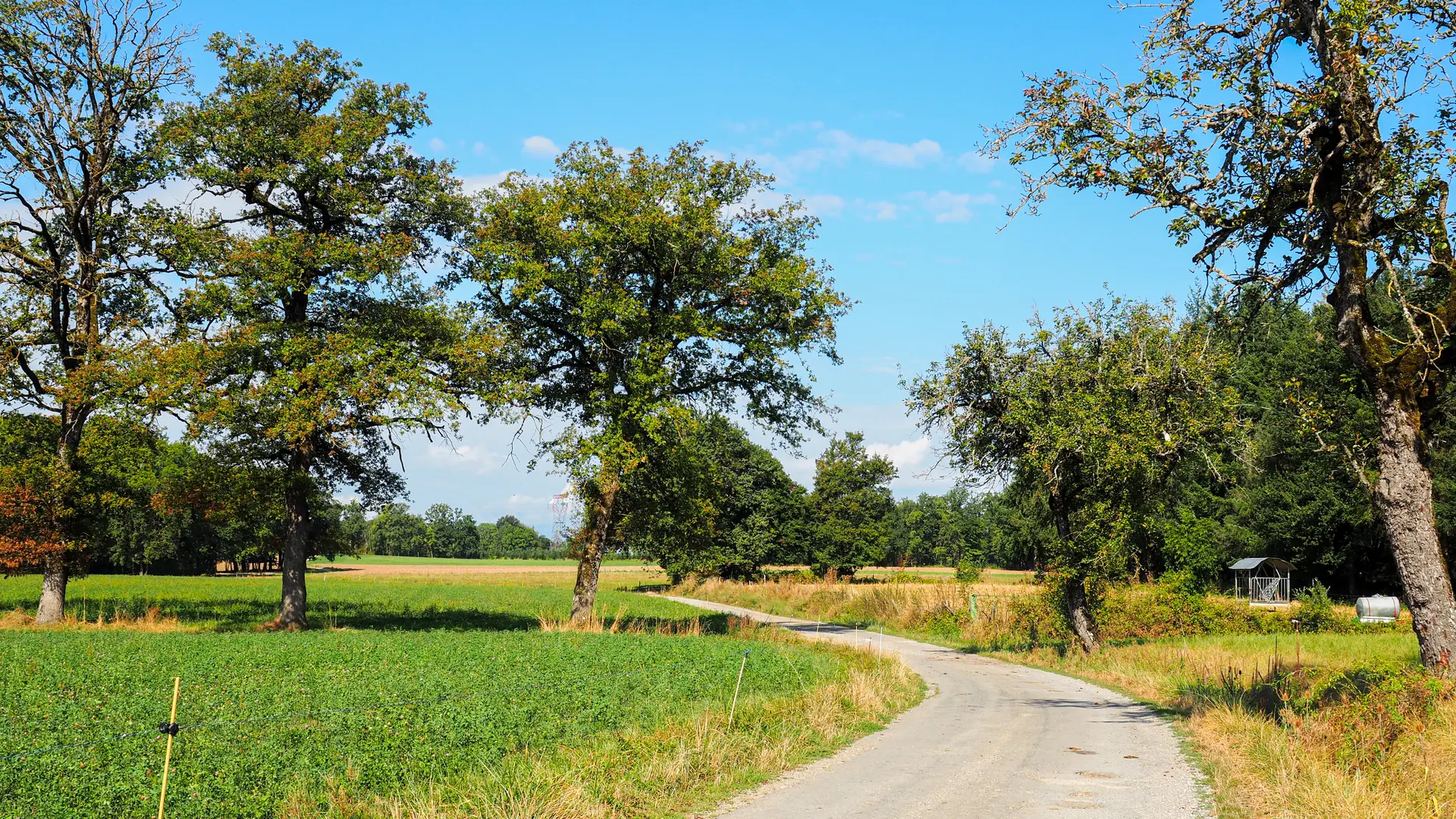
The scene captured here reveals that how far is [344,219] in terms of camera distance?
28.3 meters

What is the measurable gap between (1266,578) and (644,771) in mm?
54169

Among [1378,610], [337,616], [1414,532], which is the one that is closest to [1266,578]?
[1378,610]

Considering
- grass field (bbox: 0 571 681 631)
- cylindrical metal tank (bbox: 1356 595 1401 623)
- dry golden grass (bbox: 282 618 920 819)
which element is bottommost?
grass field (bbox: 0 571 681 631)

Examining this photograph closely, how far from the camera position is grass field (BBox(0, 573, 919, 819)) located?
8.34 meters

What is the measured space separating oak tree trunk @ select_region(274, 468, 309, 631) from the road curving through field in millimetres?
19574

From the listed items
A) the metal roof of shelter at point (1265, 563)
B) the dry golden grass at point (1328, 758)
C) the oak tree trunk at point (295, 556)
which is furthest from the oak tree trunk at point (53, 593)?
the metal roof of shelter at point (1265, 563)

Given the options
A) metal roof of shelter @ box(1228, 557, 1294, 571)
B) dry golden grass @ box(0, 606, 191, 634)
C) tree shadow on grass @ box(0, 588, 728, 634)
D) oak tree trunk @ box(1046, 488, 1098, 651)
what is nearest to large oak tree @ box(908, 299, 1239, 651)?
oak tree trunk @ box(1046, 488, 1098, 651)

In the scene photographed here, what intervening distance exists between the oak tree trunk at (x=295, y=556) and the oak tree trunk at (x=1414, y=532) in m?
26.6

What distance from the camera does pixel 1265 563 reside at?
172 ft

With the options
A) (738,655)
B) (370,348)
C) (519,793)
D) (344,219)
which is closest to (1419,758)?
(519,793)

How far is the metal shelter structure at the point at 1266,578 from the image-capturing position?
5138 centimetres

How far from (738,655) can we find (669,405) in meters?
8.83

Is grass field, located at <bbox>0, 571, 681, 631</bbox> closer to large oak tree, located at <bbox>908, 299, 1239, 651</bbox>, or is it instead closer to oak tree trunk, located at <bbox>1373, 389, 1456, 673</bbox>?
large oak tree, located at <bbox>908, 299, 1239, 651</bbox>

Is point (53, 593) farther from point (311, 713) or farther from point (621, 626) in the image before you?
point (311, 713)
